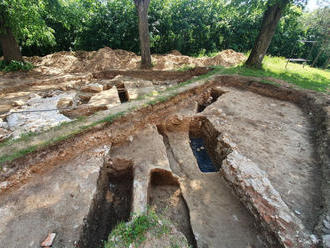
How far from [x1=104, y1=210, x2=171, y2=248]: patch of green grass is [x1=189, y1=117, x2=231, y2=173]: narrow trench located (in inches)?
99.0

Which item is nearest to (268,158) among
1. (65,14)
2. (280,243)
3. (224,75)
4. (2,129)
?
(280,243)

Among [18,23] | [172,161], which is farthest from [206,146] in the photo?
[18,23]

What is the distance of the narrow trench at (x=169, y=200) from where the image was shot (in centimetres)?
304

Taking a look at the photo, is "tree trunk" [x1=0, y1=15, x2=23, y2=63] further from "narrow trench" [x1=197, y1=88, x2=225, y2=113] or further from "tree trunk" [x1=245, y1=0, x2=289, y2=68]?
"tree trunk" [x1=245, y1=0, x2=289, y2=68]

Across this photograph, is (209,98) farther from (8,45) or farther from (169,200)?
(8,45)

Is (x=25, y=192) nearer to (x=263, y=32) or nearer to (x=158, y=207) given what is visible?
(x=158, y=207)

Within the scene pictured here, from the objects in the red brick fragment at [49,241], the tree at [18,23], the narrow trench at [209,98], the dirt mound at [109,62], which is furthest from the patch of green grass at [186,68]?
the red brick fragment at [49,241]

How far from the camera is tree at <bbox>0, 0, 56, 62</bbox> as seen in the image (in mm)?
6824

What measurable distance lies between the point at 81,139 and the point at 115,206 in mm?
1494

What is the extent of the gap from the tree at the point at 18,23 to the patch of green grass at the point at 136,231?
9.00 m

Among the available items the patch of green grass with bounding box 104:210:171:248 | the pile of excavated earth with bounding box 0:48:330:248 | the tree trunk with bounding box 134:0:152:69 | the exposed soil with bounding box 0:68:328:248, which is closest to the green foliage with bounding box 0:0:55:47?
the pile of excavated earth with bounding box 0:48:330:248

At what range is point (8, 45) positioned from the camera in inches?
323

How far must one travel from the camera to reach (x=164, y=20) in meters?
11.4

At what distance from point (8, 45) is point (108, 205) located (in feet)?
32.1
